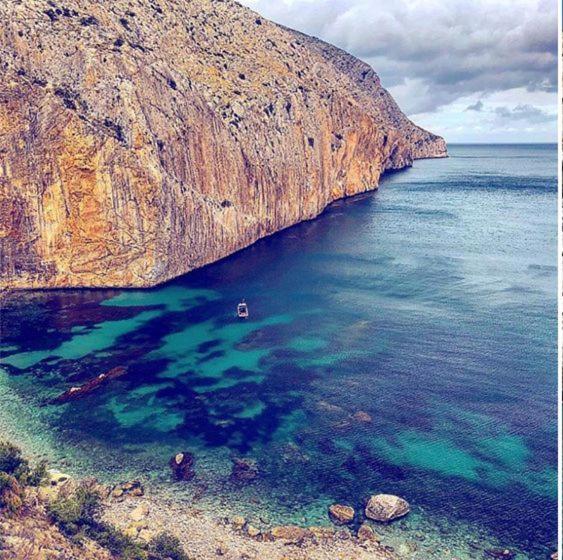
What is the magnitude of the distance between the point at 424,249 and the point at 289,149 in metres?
37.8

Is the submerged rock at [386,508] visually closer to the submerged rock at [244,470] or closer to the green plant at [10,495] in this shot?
the submerged rock at [244,470]

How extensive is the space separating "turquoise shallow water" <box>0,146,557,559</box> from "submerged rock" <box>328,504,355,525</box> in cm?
86

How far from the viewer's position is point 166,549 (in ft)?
96.4

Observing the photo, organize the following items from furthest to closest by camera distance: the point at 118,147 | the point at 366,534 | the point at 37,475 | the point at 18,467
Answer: the point at 118,147, the point at 18,467, the point at 37,475, the point at 366,534

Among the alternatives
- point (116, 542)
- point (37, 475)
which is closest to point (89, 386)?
point (37, 475)

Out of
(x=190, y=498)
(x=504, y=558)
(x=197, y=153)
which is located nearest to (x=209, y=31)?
(x=197, y=153)

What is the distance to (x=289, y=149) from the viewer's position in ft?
359

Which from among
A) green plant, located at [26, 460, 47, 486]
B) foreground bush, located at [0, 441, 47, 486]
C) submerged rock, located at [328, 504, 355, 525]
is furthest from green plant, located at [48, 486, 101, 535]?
submerged rock, located at [328, 504, 355, 525]

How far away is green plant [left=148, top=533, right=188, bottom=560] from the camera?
2903cm

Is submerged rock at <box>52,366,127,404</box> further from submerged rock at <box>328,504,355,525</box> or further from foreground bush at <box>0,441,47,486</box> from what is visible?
submerged rock at <box>328,504,355,525</box>

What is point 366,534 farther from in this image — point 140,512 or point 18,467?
point 18,467

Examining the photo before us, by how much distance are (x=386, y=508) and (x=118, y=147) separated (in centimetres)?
5751

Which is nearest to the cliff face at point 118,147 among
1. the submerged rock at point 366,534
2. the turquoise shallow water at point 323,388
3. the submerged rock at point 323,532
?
the turquoise shallow water at point 323,388

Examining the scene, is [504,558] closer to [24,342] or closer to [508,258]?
[24,342]
